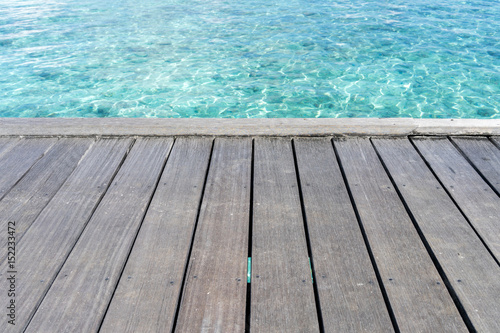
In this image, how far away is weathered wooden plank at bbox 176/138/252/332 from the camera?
1.19m

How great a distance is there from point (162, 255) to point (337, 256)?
0.65 metres

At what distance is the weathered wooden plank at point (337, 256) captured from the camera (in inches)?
46.9

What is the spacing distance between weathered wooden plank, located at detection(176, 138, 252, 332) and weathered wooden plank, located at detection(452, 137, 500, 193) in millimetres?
1169

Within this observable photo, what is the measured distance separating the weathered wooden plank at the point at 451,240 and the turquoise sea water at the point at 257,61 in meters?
2.91

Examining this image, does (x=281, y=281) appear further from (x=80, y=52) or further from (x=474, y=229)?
(x=80, y=52)

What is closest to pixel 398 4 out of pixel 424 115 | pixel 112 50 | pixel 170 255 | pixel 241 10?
pixel 241 10

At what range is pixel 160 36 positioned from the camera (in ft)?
23.5

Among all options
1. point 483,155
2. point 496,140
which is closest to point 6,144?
point 483,155

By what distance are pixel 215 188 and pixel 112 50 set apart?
18.6 ft

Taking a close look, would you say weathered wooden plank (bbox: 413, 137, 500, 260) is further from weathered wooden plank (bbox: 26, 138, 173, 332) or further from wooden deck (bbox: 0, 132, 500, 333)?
weathered wooden plank (bbox: 26, 138, 173, 332)

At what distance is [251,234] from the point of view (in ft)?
4.99

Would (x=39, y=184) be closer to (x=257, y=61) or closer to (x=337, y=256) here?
(x=337, y=256)

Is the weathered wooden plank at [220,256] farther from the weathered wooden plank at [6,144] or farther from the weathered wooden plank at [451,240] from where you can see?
the weathered wooden plank at [6,144]

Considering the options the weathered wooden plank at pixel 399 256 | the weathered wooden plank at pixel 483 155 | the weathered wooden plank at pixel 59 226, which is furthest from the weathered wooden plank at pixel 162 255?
Result: the weathered wooden plank at pixel 483 155
